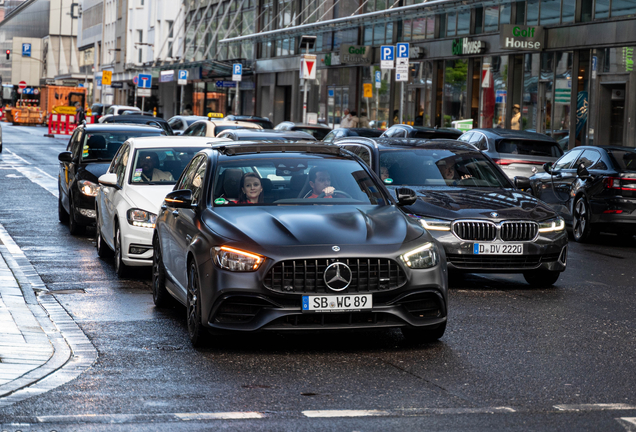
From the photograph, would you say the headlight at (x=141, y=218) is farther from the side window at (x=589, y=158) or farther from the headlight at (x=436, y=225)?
the side window at (x=589, y=158)

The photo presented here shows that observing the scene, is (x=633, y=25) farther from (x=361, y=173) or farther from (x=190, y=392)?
(x=190, y=392)

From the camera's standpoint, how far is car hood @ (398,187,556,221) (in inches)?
431

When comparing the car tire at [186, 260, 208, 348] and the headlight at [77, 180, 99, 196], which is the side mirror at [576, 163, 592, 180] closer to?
the headlight at [77, 180, 99, 196]

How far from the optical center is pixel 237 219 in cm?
781

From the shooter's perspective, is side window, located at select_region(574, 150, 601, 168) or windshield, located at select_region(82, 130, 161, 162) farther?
side window, located at select_region(574, 150, 601, 168)

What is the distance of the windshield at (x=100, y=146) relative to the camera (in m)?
16.5

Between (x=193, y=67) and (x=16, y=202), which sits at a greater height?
(x=193, y=67)

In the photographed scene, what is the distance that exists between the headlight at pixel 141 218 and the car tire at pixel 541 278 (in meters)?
4.07

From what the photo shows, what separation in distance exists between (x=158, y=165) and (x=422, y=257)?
19.2ft

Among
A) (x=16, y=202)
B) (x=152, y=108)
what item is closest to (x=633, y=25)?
(x=16, y=202)

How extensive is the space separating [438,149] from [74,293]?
4969 millimetres

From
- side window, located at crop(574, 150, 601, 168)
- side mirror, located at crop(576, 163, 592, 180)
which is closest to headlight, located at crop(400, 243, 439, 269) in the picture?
side mirror, located at crop(576, 163, 592, 180)

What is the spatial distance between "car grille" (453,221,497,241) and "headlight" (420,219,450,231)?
0.08 m

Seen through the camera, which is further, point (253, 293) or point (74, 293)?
point (74, 293)
